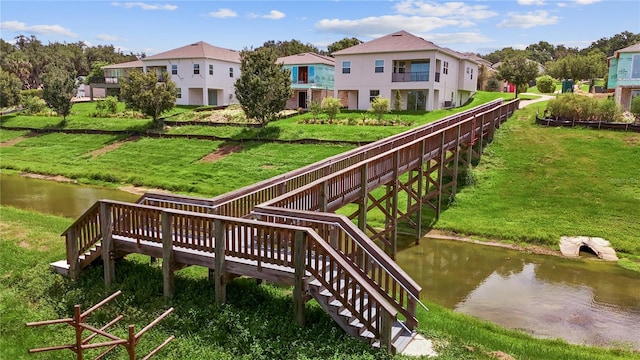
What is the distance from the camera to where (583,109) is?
3108 cm

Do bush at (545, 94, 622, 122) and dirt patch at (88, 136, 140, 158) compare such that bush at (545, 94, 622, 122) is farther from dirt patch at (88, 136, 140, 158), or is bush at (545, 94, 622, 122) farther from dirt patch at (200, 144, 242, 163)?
dirt patch at (88, 136, 140, 158)

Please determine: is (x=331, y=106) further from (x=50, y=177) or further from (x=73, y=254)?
(x=73, y=254)

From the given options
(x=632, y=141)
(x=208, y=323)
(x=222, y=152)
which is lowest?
(x=208, y=323)

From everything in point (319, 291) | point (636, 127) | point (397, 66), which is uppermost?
point (397, 66)

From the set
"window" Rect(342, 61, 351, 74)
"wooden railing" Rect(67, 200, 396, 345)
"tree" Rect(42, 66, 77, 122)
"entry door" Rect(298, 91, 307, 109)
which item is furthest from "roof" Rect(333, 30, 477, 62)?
"wooden railing" Rect(67, 200, 396, 345)

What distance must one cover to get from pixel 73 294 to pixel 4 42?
381 feet

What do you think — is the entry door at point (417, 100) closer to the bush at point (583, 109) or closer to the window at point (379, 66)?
the window at point (379, 66)

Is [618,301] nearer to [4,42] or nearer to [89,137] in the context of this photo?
[89,137]

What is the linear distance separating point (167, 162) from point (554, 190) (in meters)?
22.5

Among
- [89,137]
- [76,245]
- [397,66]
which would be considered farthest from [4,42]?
→ [76,245]

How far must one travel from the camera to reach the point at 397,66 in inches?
1697

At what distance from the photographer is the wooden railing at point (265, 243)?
316 inches

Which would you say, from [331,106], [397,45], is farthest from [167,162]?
[397,45]

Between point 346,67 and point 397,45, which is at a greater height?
point 397,45
